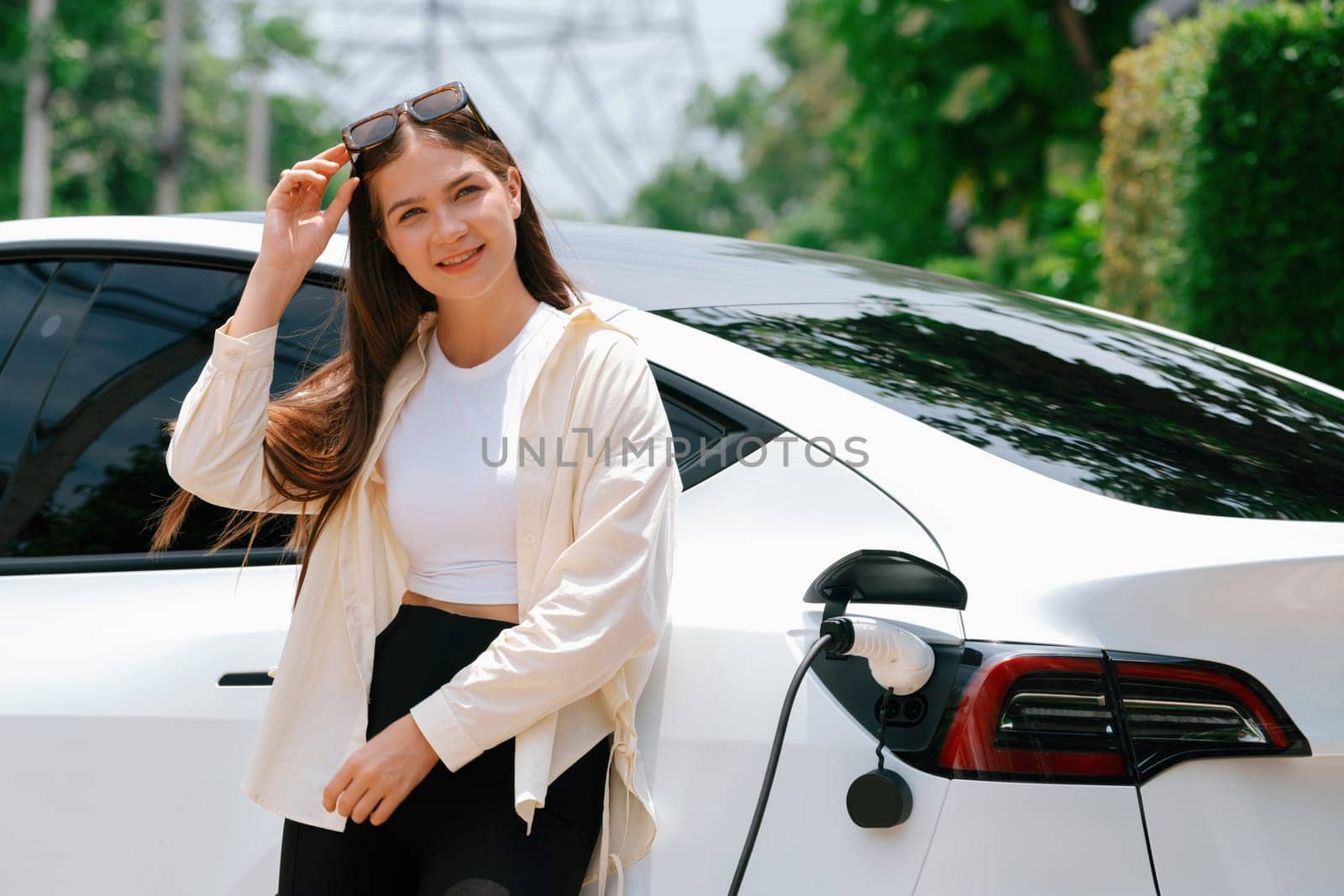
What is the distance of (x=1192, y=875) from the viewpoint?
1.45 m

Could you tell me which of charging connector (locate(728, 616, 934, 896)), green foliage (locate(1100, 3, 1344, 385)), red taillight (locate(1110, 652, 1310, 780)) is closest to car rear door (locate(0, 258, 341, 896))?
charging connector (locate(728, 616, 934, 896))

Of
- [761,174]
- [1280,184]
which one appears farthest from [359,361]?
[761,174]

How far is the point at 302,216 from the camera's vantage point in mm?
2078

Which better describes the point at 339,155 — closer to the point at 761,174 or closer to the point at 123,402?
the point at 123,402

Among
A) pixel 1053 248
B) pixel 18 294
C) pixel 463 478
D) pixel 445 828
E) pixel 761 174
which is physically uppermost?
pixel 761 174

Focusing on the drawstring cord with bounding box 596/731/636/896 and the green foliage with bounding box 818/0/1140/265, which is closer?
the drawstring cord with bounding box 596/731/636/896

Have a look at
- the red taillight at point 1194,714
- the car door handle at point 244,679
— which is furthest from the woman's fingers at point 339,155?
the red taillight at point 1194,714

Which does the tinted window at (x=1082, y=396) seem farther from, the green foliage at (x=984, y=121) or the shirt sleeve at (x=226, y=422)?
the green foliage at (x=984, y=121)

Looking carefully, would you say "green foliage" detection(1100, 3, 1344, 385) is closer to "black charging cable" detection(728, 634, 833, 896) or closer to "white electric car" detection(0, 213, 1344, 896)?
"white electric car" detection(0, 213, 1344, 896)

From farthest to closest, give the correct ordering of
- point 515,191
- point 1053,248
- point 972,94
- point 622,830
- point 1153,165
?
point 972,94
point 1053,248
point 1153,165
point 515,191
point 622,830

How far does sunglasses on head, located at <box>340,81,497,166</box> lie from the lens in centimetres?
198

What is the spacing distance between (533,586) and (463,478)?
20 cm

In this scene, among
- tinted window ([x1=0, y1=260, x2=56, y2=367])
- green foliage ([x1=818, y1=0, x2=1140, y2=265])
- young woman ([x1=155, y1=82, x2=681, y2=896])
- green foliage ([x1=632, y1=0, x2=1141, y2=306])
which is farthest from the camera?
green foliage ([x1=818, y1=0, x2=1140, y2=265])

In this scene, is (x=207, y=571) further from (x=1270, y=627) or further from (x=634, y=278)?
(x=1270, y=627)
